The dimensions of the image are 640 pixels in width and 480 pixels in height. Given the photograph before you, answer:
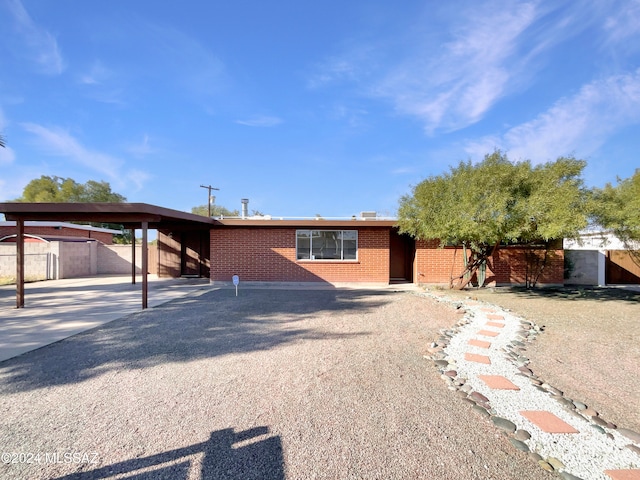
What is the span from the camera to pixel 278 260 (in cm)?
1188

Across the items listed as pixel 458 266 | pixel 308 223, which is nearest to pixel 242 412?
pixel 308 223

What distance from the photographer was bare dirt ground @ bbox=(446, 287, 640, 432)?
301cm

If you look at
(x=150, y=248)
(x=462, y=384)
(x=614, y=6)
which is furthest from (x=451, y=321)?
(x=150, y=248)

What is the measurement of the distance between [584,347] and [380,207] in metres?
8.45

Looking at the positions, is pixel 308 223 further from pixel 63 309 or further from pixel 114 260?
pixel 114 260

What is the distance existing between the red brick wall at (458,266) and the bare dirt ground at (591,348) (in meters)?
2.89

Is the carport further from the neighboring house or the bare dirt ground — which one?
the neighboring house

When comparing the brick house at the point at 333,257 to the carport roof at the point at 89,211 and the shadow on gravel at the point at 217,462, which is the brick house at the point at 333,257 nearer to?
the carport roof at the point at 89,211

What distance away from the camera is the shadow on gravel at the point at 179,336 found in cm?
369

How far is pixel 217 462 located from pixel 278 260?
9908mm

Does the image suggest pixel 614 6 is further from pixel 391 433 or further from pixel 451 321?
pixel 391 433

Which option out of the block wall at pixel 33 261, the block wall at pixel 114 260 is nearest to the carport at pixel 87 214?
the block wall at pixel 33 261

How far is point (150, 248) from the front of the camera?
16.1 m

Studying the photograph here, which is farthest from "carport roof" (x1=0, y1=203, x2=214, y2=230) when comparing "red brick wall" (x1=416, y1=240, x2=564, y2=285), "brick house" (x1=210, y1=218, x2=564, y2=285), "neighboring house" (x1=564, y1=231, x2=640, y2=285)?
"neighboring house" (x1=564, y1=231, x2=640, y2=285)
